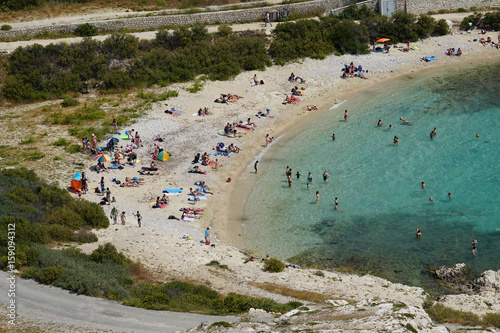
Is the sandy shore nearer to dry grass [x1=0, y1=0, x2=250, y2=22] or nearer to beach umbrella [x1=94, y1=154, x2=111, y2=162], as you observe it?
beach umbrella [x1=94, y1=154, x2=111, y2=162]

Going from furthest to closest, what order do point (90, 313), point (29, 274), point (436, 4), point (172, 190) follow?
point (436, 4), point (172, 190), point (29, 274), point (90, 313)

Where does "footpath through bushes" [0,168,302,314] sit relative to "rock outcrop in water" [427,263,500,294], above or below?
above

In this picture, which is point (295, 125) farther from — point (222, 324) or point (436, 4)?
point (436, 4)

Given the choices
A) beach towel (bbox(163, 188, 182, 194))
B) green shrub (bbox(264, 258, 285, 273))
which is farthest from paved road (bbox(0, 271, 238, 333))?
beach towel (bbox(163, 188, 182, 194))

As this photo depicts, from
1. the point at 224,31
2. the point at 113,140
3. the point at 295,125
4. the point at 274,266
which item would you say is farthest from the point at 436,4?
the point at 274,266

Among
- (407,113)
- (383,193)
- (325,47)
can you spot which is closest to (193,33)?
(325,47)

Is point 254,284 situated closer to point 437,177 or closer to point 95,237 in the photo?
point 95,237

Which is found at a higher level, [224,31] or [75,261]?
[224,31]
